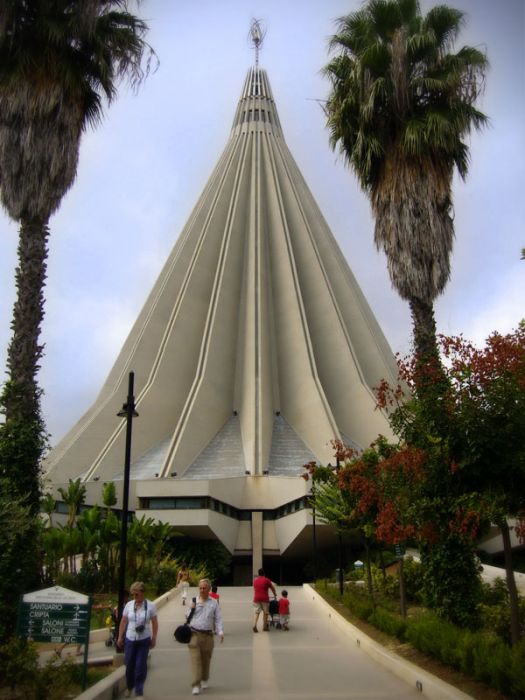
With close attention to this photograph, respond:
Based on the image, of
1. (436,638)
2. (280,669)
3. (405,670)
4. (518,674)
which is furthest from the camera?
(280,669)

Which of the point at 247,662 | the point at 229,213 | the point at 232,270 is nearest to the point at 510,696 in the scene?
the point at 247,662

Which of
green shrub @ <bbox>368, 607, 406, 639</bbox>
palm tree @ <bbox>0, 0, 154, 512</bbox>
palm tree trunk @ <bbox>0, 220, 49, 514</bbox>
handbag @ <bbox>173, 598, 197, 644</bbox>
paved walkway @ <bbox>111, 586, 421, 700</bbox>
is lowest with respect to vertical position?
paved walkway @ <bbox>111, 586, 421, 700</bbox>

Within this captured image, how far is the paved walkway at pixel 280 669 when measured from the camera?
7266 millimetres

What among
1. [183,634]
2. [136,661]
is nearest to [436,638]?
[183,634]

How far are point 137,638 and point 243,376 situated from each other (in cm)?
3367

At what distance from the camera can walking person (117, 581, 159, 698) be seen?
22.5 feet

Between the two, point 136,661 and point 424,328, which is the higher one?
point 424,328

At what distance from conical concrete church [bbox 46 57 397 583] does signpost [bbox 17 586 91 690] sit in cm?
2143

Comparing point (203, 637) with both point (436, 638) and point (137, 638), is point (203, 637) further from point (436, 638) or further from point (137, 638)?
point (436, 638)

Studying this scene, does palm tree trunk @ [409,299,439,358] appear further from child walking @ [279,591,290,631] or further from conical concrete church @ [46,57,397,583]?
conical concrete church @ [46,57,397,583]

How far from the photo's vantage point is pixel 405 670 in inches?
304

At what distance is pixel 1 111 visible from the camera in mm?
12148

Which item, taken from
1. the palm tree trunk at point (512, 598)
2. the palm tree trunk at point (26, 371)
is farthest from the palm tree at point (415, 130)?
the palm tree trunk at point (26, 371)

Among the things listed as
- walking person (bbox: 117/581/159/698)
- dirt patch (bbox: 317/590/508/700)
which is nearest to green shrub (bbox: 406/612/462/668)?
dirt patch (bbox: 317/590/508/700)
